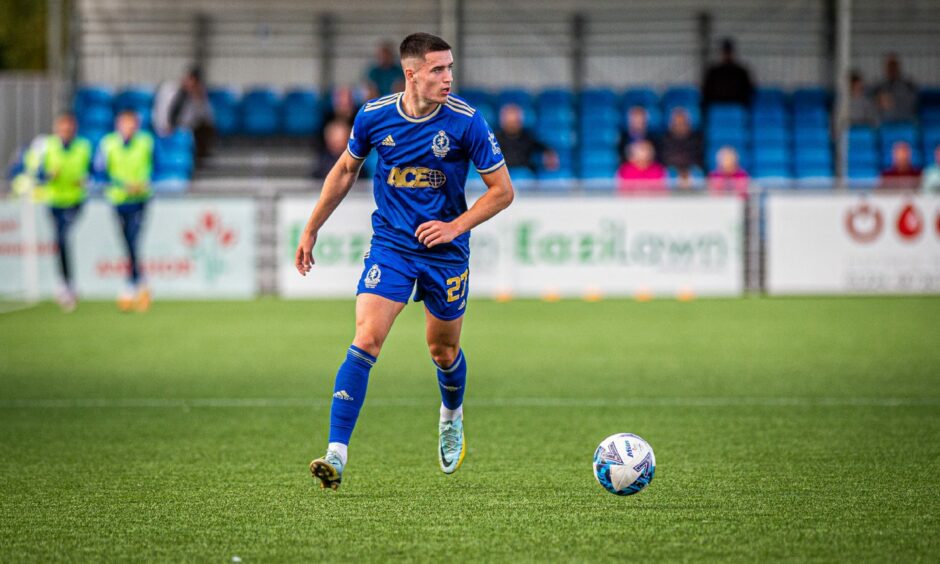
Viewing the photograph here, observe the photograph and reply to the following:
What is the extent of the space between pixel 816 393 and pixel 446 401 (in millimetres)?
3523

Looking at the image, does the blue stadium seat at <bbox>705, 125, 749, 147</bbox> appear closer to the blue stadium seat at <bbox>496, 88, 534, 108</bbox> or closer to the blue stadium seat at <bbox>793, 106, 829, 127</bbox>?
the blue stadium seat at <bbox>793, 106, 829, 127</bbox>

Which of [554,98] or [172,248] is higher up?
[554,98]

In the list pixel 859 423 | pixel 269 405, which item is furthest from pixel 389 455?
pixel 859 423

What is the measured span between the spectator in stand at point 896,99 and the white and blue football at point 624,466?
57.3 feet

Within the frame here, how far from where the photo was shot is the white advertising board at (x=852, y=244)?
16781mm

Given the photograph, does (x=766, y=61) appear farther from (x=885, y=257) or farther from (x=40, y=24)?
(x=40, y=24)

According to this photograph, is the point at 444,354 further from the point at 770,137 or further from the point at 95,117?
the point at 95,117

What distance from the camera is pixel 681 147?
19.2 meters

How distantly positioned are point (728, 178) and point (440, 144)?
492 inches

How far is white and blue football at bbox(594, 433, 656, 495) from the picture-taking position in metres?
5.48

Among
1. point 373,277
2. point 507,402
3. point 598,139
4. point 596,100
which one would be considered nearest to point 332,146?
point 598,139

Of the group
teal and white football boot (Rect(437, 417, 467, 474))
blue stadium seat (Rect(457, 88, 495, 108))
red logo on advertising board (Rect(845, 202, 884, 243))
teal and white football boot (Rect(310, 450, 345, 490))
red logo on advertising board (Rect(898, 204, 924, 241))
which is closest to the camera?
teal and white football boot (Rect(310, 450, 345, 490))

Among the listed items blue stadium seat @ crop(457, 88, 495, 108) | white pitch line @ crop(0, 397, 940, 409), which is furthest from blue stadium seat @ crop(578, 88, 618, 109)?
white pitch line @ crop(0, 397, 940, 409)

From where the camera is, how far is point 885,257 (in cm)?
1683
